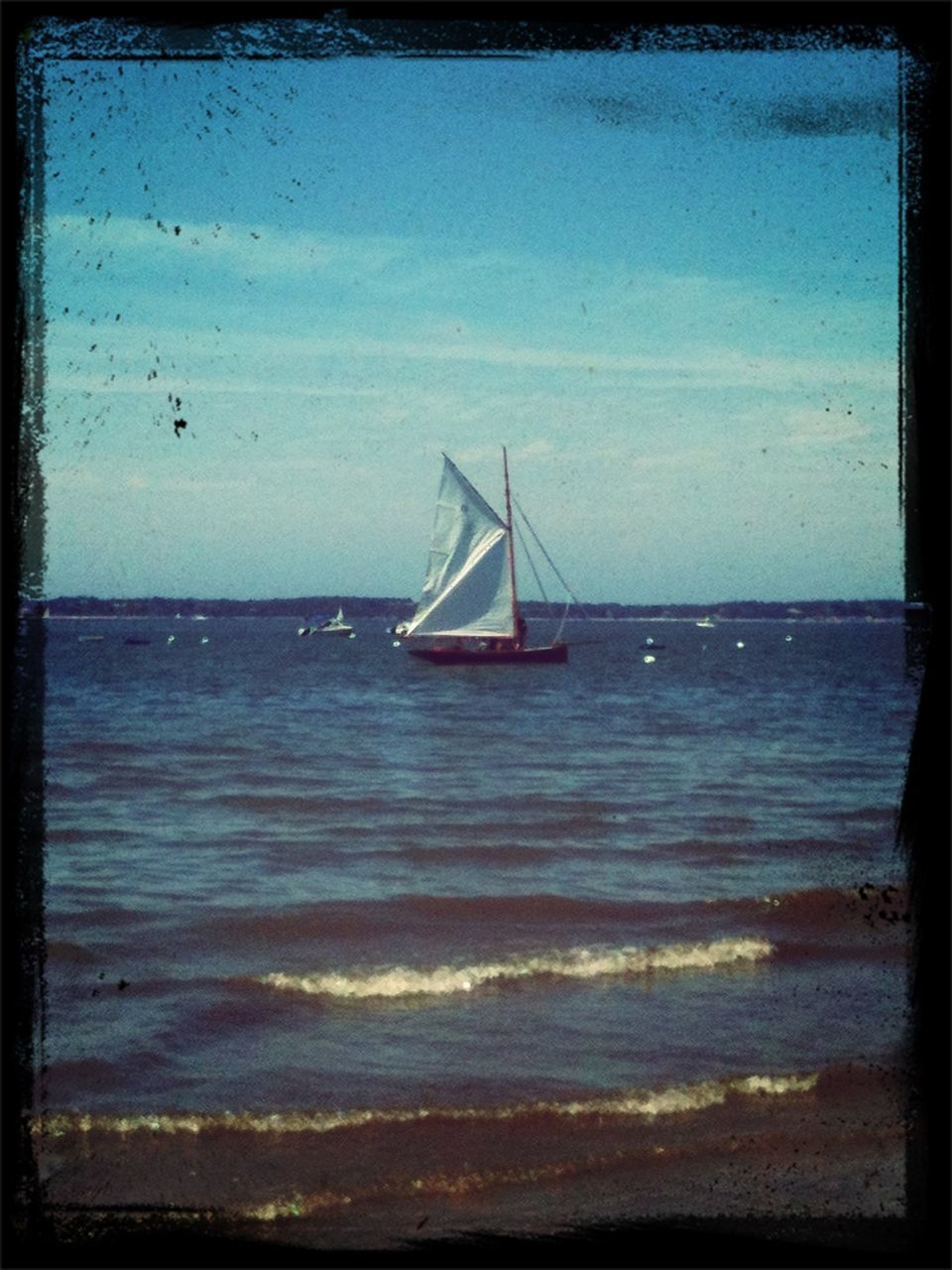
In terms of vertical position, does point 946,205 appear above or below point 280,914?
above

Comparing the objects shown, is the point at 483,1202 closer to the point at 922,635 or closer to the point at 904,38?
the point at 922,635

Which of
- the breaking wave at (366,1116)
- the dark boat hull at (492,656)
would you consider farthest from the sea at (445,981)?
the dark boat hull at (492,656)

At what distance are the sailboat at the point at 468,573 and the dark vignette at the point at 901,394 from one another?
140ft

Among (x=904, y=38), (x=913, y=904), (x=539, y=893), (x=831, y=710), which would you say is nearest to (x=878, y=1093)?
(x=913, y=904)

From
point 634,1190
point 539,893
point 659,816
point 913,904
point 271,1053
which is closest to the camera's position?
point 913,904

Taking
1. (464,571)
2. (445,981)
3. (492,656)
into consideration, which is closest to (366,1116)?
(445,981)

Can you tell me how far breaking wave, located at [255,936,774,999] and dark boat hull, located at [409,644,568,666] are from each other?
45295 millimetres

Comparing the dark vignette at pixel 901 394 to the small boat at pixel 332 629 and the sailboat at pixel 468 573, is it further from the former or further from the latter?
the small boat at pixel 332 629

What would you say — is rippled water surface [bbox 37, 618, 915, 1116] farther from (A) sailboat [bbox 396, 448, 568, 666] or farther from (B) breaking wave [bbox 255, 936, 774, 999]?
(A) sailboat [bbox 396, 448, 568, 666]

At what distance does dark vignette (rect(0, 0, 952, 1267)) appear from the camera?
14.2 ft

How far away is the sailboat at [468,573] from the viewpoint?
47594mm

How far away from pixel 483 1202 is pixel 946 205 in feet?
15.1

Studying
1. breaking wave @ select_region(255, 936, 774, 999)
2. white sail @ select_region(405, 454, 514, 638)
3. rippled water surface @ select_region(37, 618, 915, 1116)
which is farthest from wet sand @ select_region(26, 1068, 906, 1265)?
white sail @ select_region(405, 454, 514, 638)

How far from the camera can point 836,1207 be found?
5.25 m
